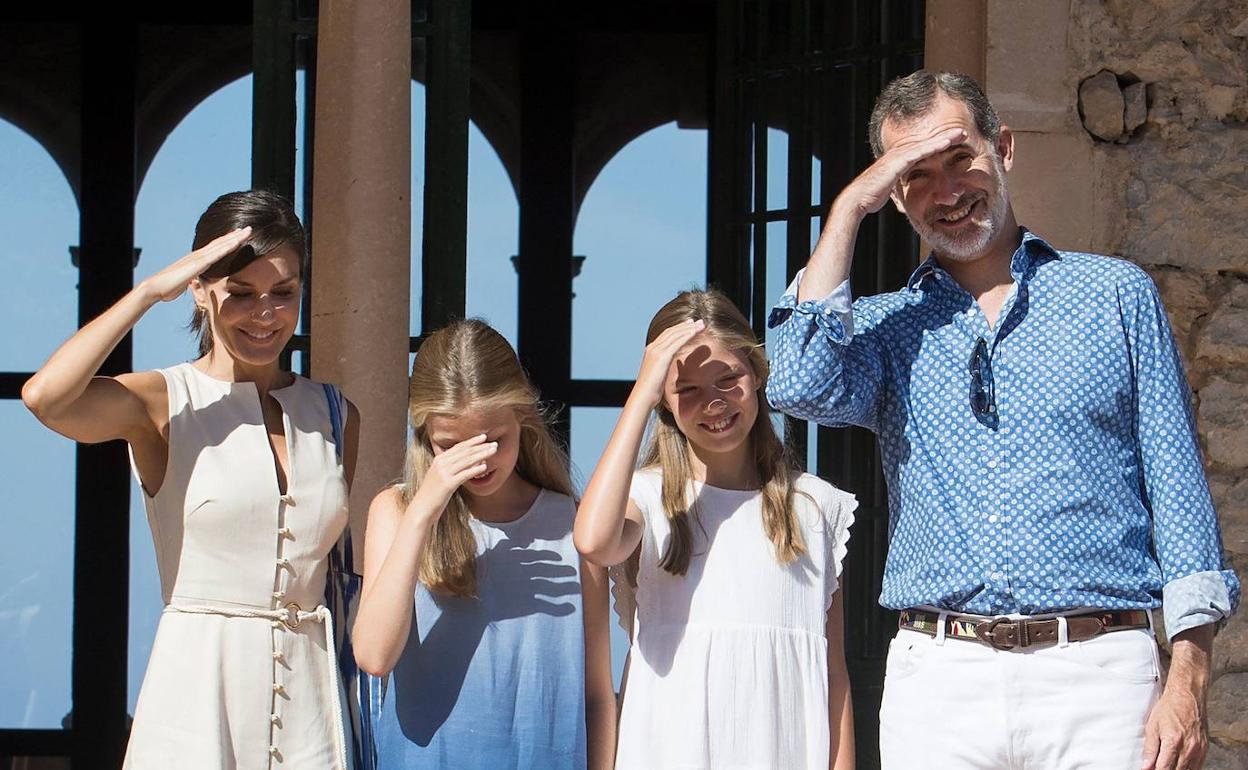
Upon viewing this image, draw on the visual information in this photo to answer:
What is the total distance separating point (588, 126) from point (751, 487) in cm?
510

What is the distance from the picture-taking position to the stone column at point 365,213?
14.0ft

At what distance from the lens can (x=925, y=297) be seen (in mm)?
2910

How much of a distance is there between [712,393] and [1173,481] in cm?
85

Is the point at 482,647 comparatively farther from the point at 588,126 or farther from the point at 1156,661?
the point at 588,126

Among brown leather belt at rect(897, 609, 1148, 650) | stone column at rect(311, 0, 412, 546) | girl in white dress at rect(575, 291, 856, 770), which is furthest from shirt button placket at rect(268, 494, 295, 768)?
stone column at rect(311, 0, 412, 546)

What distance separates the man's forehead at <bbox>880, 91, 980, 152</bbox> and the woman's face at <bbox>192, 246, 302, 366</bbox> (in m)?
1.10

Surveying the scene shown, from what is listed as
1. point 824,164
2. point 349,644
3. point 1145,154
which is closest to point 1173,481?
point 349,644

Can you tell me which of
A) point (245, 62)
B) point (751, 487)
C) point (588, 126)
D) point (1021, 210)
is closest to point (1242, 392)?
point (1021, 210)

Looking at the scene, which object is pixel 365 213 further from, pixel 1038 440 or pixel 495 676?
pixel 1038 440

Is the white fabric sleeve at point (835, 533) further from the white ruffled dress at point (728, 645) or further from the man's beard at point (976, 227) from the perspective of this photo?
the man's beard at point (976, 227)

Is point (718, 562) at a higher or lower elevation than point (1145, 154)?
lower

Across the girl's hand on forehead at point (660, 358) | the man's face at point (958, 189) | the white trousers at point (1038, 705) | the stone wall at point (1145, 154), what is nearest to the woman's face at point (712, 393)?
the girl's hand on forehead at point (660, 358)

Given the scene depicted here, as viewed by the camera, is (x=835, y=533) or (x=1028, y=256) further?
(x=835, y=533)

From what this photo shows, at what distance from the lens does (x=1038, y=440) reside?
268 centimetres
